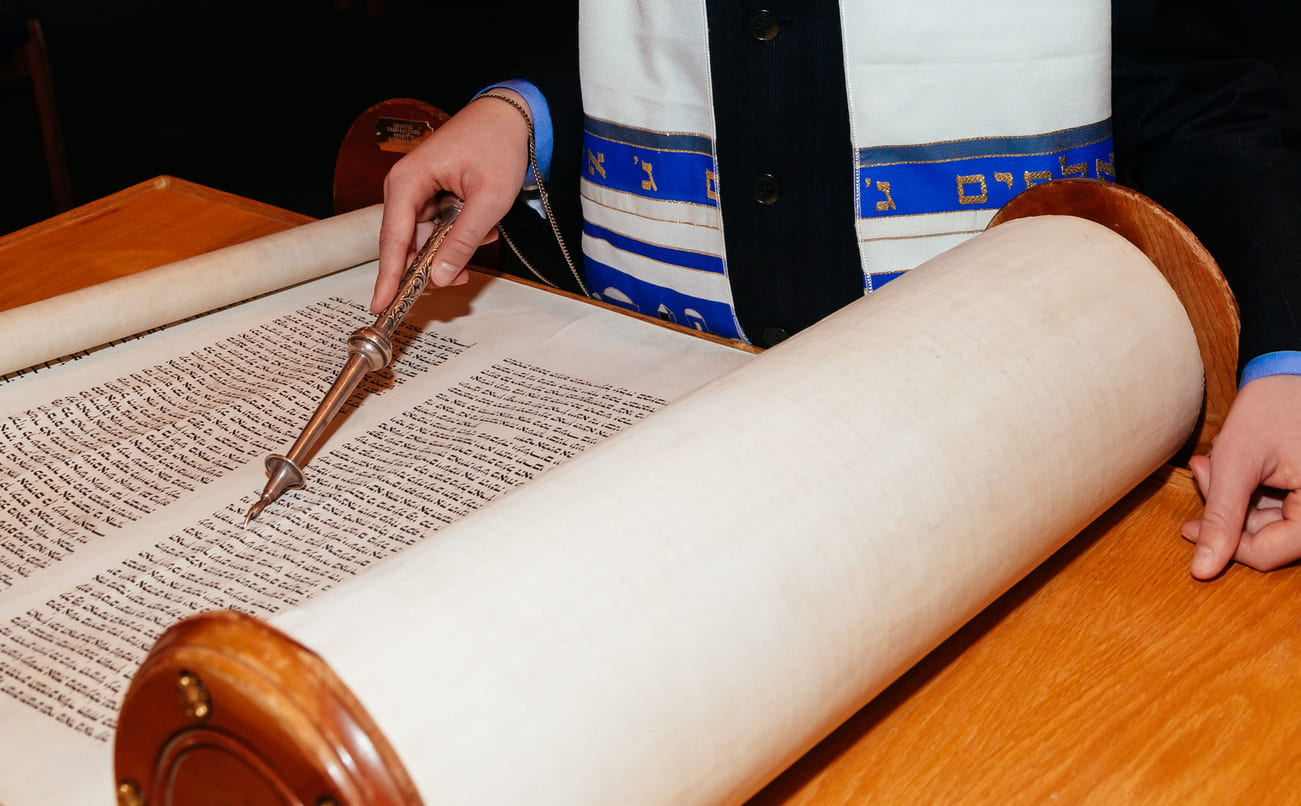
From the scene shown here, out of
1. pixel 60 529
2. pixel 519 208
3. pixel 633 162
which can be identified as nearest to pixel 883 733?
pixel 60 529

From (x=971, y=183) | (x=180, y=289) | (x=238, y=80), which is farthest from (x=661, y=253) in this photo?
(x=238, y=80)

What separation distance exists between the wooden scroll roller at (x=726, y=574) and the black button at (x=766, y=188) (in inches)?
12.4

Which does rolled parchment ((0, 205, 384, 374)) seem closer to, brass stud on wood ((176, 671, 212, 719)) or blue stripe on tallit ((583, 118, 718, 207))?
blue stripe on tallit ((583, 118, 718, 207))

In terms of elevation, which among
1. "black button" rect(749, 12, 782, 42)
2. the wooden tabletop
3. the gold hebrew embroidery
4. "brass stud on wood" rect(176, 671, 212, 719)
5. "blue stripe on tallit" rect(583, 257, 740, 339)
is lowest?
"blue stripe on tallit" rect(583, 257, 740, 339)

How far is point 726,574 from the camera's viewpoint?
0.49 meters

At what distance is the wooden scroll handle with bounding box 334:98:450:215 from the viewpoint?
1157mm

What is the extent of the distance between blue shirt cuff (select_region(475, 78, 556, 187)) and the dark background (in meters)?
2.24

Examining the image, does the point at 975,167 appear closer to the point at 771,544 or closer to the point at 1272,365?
the point at 1272,365

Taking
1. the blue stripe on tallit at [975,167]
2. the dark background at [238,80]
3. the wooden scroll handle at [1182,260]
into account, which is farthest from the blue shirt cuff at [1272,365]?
the dark background at [238,80]

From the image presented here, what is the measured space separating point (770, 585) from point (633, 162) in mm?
655

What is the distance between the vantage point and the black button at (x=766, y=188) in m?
1.00

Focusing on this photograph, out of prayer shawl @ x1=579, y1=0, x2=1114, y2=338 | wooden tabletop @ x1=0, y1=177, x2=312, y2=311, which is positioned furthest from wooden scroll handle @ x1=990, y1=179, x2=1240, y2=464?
wooden tabletop @ x1=0, y1=177, x2=312, y2=311

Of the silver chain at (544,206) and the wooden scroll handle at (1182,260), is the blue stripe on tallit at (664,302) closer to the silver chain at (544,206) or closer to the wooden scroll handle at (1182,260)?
the silver chain at (544,206)

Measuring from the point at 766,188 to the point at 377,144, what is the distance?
0.43m
